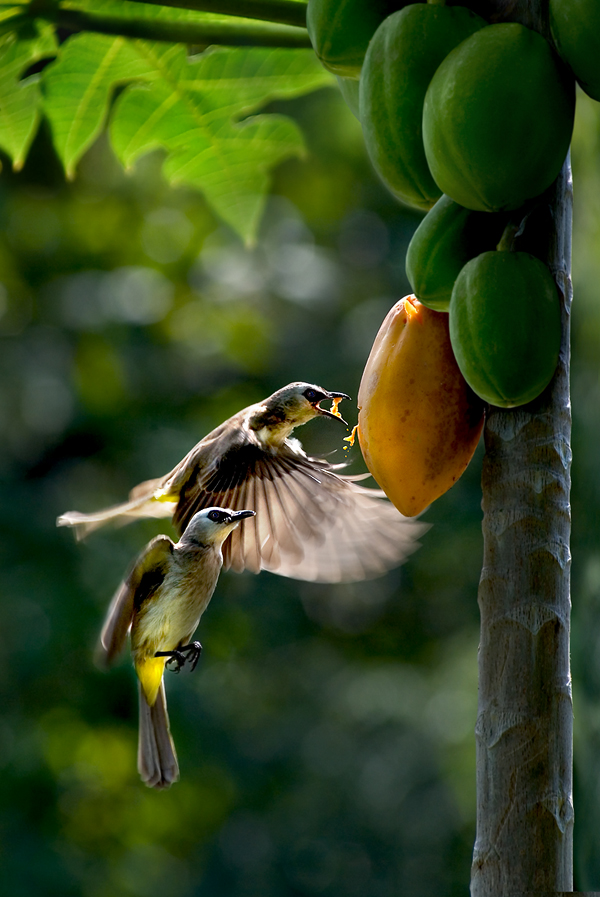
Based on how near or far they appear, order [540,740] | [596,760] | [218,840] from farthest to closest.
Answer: [218,840], [596,760], [540,740]

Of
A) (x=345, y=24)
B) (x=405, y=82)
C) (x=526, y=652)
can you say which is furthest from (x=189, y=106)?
(x=526, y=652)

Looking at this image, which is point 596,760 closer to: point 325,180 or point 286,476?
point 286,476

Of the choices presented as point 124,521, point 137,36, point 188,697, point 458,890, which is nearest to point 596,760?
point 124,521

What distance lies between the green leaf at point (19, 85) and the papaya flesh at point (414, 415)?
0.75 meters

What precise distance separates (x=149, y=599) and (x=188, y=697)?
3.19 meters

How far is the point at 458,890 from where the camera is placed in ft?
14.5

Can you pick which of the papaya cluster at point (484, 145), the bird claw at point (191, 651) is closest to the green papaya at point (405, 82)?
the papaya cluster at point (484, 145)

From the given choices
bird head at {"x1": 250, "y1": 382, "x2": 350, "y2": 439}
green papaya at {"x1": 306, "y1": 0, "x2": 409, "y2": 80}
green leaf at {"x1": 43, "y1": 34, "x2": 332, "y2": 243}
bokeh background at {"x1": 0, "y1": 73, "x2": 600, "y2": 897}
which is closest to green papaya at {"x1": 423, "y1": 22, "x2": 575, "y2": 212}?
green papaya at {"x1": 306, "y1": 0, "x2": 409, "y2": 80}

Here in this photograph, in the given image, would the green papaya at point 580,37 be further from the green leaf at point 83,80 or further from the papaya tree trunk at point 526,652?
the green leaf at point 83,80

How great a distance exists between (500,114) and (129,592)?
51 cm

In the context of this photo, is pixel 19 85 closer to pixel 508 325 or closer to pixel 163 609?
pixel 163 609

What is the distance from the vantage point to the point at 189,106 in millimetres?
1453

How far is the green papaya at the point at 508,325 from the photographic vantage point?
2.39 ft

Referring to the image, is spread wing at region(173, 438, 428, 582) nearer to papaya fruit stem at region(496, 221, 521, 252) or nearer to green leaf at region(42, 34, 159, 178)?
papaya fruit stem at region(496, 221, 521, 252)
